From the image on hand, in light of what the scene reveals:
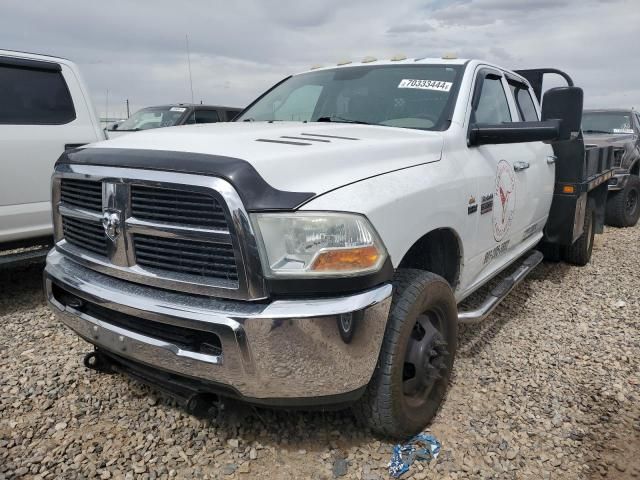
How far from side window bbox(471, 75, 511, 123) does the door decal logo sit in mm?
341

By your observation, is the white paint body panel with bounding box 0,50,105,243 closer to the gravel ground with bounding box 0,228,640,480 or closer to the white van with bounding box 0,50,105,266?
the white van with bounding box 0,50,105,266

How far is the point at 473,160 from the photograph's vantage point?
290 cm

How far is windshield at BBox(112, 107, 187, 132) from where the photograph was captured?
29.9ft

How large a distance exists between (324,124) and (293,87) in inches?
37.3

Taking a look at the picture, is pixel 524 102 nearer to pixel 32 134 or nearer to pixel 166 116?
pixel 32 134

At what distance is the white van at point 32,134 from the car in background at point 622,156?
715 centimetres

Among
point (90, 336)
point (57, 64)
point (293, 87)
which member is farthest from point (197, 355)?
point (57, 64)

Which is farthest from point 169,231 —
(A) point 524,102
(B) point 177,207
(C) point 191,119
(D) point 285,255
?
(C) point 191,119

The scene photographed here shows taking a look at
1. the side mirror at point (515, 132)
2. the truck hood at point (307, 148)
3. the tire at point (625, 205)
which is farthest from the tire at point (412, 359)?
the tire at point (625, 205)

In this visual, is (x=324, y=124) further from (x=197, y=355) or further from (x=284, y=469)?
(x=284, y=469)

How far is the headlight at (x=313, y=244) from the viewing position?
182cm

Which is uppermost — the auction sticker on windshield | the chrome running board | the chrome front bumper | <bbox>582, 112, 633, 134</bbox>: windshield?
the auction sticker on windshield

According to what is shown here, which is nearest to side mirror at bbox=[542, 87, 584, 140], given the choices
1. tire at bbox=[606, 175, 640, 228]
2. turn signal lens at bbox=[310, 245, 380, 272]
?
turn signal lens at bbox=[310, 245, 380, 272]

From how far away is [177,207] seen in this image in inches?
76.3
